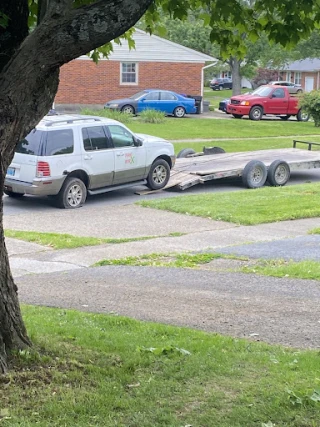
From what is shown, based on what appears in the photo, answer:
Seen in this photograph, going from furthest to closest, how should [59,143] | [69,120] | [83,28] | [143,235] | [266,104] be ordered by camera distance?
[266,104] < [69,120] < [59,143] < [143,235] < [83,28]

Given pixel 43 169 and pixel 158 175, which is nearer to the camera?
pixel 43 169

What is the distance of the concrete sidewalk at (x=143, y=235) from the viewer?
12.0 metres

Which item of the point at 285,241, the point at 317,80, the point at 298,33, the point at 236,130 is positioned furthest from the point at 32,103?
the point at 317,80

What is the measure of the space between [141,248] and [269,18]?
224 inches

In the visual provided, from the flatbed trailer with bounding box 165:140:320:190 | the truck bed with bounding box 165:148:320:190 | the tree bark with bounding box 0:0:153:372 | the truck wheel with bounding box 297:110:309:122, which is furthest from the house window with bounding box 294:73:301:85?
the tree bark with bounding box 0:0:153:372

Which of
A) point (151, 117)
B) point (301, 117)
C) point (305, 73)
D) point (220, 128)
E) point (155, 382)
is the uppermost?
point (305, 73)

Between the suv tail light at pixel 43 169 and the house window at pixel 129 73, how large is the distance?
30.9m

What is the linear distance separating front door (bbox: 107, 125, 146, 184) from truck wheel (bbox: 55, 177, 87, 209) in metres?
1.12

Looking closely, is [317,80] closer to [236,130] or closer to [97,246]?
[236,130]

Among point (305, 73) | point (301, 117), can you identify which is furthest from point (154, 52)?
point (305, 73)

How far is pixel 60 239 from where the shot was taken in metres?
13.4

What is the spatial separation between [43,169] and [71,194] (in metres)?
1.02

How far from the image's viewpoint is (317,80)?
6862cm

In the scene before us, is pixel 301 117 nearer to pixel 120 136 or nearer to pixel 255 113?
pixel 255 113
